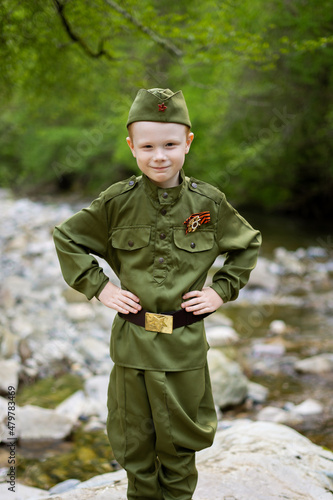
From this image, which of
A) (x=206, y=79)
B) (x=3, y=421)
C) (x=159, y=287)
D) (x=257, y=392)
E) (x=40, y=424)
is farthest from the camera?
(x=206, y=79)

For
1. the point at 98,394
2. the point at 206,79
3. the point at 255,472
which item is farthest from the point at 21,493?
the point at 206,79

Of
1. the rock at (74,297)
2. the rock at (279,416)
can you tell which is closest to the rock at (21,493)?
the rock at (279,416)

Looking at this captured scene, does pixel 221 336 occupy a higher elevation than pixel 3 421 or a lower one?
higher

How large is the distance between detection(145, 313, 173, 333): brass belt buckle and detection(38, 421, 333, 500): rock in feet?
2.89

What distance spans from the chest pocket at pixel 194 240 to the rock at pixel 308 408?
244cm

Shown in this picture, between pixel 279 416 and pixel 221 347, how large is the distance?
1487 mm

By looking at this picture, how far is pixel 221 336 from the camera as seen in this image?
5504 millimetres

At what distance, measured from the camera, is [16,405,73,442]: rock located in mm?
3283

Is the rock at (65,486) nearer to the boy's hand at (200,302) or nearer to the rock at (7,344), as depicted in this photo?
the boy's hand at (200,302)

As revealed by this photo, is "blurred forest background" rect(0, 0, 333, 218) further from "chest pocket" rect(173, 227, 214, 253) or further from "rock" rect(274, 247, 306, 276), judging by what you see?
"chest pocket" rect(173, 227, 214, 253)

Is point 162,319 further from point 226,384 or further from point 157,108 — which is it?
point 226,384

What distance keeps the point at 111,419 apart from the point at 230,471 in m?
0.77

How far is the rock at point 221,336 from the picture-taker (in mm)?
5391

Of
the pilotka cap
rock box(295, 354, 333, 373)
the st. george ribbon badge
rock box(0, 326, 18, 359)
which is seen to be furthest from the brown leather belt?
rock box(295, 354, 333, 373)
